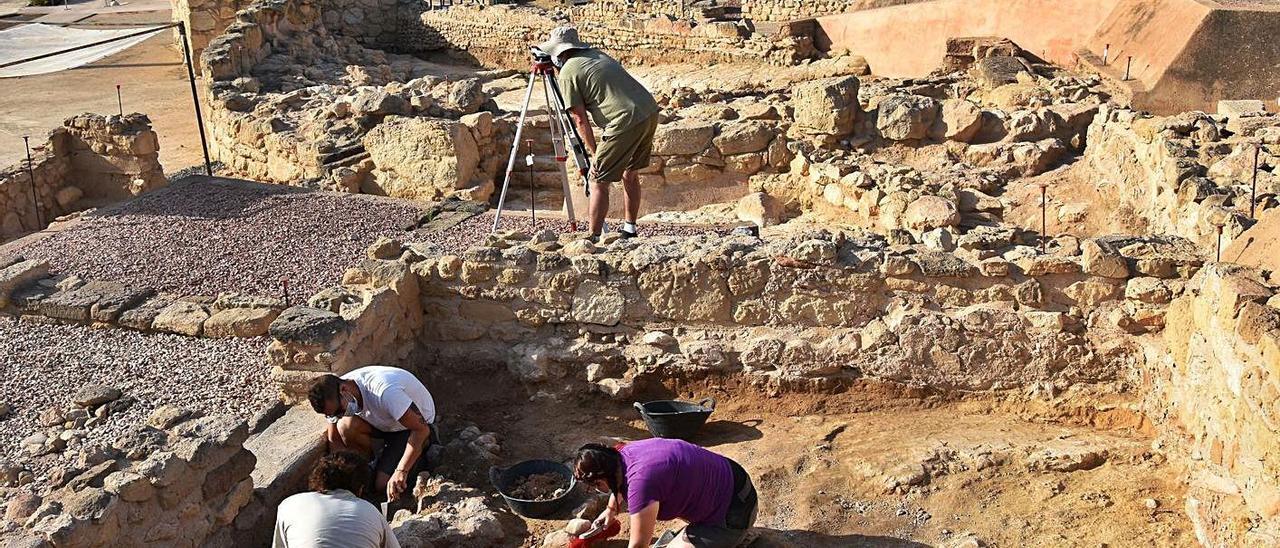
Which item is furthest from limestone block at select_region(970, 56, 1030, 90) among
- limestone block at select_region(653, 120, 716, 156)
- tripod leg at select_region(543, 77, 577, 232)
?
tripod leg at select_region(543, 77, 577, 232)

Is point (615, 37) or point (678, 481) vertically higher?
point (615, 37)

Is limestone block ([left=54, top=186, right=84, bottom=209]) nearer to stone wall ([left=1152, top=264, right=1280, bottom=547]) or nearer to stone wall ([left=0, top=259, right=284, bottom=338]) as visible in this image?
stone wall ([left=0, top=259, right=284, bottom=338])

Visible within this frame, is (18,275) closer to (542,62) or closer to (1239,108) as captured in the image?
(542,62)

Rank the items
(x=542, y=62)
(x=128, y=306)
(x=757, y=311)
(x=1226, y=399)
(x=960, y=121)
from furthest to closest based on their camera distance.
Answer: (x=960, y=121) < (x=542, y=62) < (x=128, y=306) < (x=757, y=311) < (x=1226, y=399)

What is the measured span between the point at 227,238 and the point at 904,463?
6.50 metres

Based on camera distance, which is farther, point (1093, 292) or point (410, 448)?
point (1093, 292)

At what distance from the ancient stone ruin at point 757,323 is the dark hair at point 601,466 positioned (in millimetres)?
704

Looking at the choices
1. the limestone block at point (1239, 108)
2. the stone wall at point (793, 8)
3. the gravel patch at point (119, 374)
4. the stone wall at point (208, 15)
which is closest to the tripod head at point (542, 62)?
the gravel patch at point (119, 374)

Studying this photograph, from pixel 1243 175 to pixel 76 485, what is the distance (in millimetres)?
8347

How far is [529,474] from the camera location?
6.36 meters

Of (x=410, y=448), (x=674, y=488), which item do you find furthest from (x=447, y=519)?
(x=674, y=488)

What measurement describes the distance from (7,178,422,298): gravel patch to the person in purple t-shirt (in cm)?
419

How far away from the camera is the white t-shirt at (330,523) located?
482cm

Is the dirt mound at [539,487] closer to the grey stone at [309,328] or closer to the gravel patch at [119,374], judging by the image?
the grey stone at [309,328]
